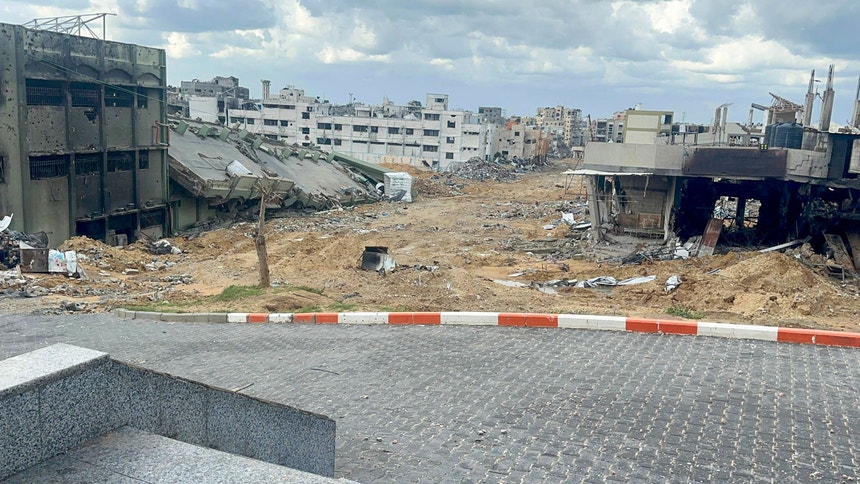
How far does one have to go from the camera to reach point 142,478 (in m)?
3.60

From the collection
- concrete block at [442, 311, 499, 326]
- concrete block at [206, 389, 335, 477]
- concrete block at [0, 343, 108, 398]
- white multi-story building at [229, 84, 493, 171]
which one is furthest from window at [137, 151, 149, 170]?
white multi-story building at [229, 84, 493, 171]

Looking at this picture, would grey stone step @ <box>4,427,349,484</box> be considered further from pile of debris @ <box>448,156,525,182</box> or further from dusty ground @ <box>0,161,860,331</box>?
pile of debris @ <box>448,156,525,182</box>

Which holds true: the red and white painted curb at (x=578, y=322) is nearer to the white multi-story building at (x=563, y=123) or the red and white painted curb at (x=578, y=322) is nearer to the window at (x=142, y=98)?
the window at (x=142, y=98)

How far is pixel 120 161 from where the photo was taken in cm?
2703

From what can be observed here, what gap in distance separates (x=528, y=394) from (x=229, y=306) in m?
8.16

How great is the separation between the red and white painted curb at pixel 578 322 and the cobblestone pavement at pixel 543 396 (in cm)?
21

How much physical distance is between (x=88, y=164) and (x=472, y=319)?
18.7m

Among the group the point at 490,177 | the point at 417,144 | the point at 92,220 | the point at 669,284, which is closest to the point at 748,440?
the point at 669,284

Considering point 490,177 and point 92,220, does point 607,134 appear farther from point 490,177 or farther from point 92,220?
point 92,220

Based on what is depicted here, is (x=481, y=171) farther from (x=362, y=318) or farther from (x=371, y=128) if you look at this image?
(x=362, y=318)

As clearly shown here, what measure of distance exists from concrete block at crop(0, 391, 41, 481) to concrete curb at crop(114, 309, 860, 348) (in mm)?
8668

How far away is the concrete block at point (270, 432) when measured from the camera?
4836 millimetres

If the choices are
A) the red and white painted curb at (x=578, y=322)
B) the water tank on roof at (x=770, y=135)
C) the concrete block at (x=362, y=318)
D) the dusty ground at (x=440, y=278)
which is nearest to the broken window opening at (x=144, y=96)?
the dusty ground at (x=440, y=278)

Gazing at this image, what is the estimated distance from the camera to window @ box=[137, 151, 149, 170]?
27891mm
